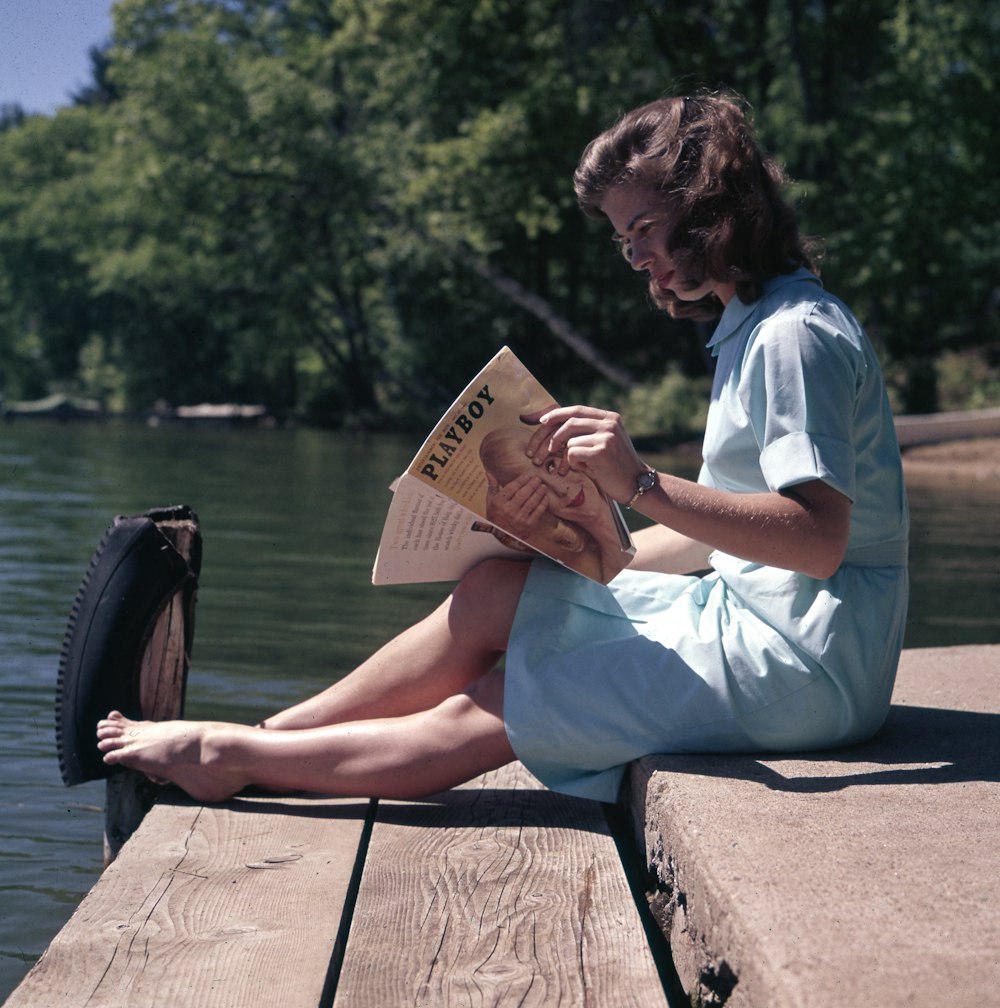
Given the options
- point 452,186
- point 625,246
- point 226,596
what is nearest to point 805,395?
point 625,246

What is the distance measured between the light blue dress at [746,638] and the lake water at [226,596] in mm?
1207

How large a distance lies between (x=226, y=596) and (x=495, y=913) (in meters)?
5.32

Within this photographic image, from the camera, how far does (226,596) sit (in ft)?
24.9

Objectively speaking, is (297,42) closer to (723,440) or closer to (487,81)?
(487,81)

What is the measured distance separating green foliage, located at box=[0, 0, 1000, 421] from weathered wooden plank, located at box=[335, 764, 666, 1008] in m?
20.1

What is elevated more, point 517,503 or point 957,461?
point 517,503

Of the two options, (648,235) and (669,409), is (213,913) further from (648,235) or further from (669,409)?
(669,409)

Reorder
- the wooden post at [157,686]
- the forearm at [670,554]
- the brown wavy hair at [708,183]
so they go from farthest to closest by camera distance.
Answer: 1. the forearm at [670,554]
2. the wooden post at [157,686]
3. the brown wavy hair at [708,183]

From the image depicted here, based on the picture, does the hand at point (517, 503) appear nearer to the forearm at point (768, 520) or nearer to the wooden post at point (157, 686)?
the forearm at point (768, 520)

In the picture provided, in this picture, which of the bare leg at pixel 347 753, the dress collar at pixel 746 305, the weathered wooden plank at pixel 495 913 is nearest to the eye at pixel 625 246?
the dress collar at pixel 746 305

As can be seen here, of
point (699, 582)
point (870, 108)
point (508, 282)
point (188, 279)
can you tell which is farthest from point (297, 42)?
point (699, 582)

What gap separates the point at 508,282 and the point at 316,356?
48.5ft

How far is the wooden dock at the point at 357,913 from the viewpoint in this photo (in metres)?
2.16

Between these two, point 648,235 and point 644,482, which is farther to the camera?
point 648,235
